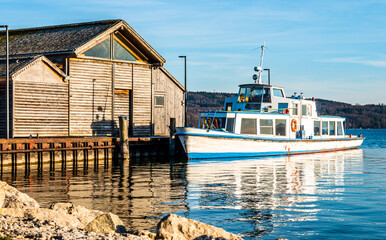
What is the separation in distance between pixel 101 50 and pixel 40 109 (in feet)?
18.2

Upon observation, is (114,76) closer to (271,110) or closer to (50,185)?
(271,110)

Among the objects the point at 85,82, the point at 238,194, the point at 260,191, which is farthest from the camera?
the point at 85,82

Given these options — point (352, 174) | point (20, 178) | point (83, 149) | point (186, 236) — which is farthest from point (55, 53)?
point (186, 236)

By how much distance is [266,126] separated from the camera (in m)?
32.9

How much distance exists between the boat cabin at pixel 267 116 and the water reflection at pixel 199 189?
12.0 feet

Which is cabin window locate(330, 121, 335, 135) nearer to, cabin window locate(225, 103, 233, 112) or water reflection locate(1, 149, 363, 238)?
cabin window locate(225, 103, 233, 112)

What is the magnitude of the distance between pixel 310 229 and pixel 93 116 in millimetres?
20921

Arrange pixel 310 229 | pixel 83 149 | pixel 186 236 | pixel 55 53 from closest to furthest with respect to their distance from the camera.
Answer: pixel 186 236 < pixel 310 229 < pixel 83 149 < pixel 55 53

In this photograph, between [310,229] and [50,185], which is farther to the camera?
[50,185]

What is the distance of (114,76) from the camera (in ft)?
104

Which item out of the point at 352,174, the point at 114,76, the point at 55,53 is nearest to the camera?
the point at 352,174

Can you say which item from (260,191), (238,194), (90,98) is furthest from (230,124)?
(238,194)

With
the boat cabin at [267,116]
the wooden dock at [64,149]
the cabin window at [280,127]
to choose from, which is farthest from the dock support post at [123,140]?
the cabin window at [280,127]

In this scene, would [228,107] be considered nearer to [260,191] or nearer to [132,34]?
[132,34]
